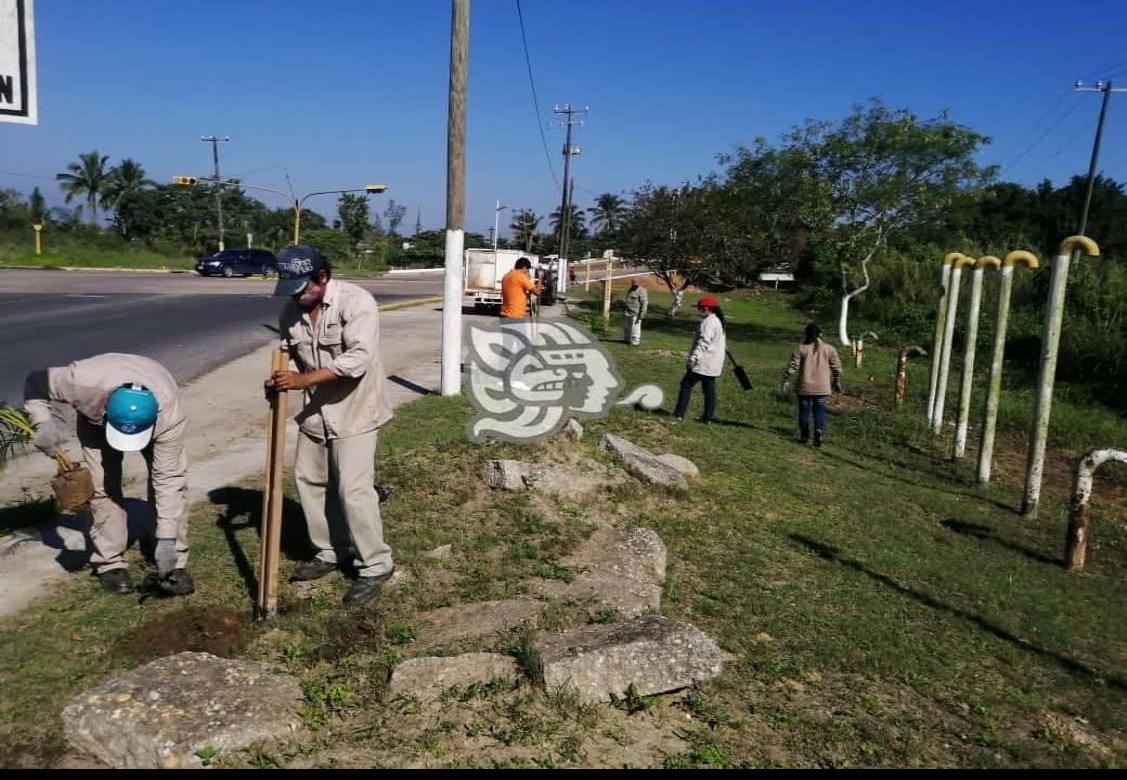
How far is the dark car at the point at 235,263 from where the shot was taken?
3662 cm

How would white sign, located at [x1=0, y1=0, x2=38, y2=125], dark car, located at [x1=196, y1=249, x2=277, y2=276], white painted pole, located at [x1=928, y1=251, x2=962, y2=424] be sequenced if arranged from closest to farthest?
white sign, located at [x1=0, y1=0, x2=38, y2=125] → white painted pole, located at [x1=928, y1=251, x2=962, y2=424] → dark car, located at [x1=196, y1=249, x2=277, y2=276]

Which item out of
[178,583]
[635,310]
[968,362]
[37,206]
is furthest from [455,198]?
[37,206]

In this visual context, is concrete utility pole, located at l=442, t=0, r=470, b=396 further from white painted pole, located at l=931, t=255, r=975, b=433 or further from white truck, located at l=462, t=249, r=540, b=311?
white truck, located at l=462, t=249, r=540, b=311

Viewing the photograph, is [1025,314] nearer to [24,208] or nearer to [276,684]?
[276,684]

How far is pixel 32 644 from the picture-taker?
3.81 meters

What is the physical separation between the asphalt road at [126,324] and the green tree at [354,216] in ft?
148

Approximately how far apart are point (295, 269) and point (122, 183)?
65.3 metres

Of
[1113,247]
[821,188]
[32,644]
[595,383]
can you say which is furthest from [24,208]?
[1113,247]

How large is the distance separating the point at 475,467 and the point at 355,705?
3.01m

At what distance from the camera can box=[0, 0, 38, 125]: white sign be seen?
4.05 m

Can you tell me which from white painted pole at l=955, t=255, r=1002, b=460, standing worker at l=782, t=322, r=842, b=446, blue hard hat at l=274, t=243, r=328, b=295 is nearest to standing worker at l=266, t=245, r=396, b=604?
blue hard hat at l=274, t=243, r=328, b=295

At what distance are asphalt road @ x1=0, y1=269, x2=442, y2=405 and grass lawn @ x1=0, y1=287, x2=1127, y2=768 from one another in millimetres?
5978

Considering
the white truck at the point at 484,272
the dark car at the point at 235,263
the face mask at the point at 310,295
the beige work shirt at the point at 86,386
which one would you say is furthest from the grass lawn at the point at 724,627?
the dark car at the point at 235,263

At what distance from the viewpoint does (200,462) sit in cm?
706
